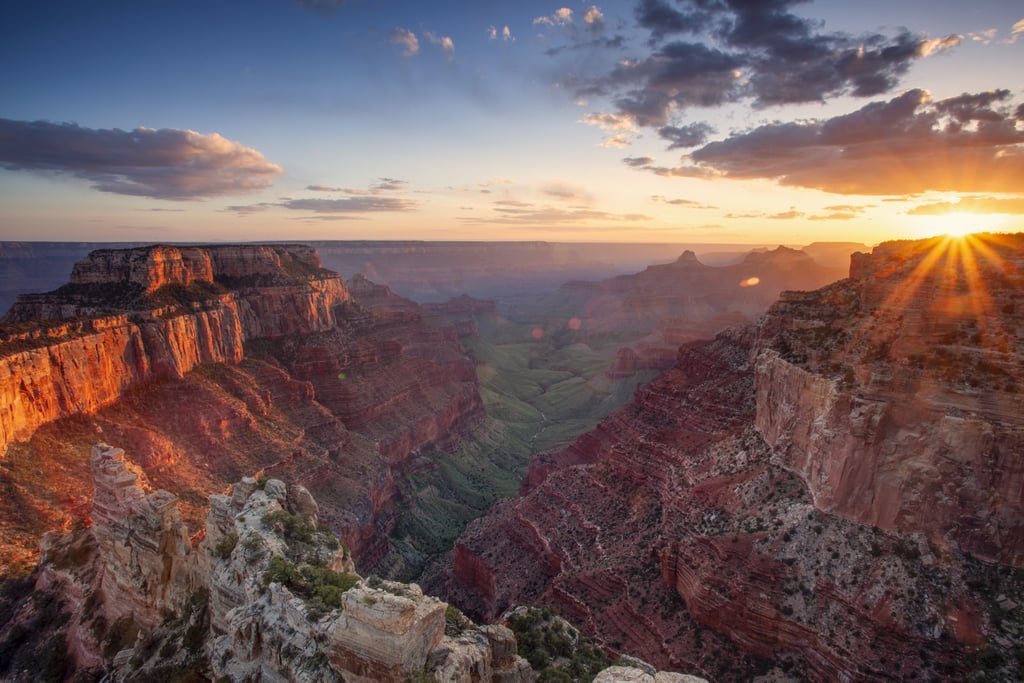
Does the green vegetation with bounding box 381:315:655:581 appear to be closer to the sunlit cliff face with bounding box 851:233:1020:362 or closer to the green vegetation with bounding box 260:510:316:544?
the green vegetation with bounding box 260:510:316:544

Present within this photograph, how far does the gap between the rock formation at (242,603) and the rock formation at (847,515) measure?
50.5 feet

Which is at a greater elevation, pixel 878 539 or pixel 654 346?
pixel 878 539

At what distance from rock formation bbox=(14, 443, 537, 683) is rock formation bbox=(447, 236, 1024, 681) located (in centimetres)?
1539

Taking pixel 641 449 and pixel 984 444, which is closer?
pixel 984 444

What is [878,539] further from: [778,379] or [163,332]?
[163,332]

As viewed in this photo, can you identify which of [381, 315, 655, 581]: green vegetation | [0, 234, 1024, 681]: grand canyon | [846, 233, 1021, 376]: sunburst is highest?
[846, 233, 1021, 376]: sunburst

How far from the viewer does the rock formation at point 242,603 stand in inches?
621

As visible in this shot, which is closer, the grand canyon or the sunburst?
the grand canyon

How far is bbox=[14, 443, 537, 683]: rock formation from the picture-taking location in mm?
15781

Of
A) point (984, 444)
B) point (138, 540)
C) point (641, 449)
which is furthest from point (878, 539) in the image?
point (138, 540)

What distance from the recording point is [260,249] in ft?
253

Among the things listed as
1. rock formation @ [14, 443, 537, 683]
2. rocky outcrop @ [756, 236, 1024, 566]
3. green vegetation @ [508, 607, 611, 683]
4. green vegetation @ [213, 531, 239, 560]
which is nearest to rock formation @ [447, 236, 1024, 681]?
rocky outcrop @ [756, 236, 1024, 566]

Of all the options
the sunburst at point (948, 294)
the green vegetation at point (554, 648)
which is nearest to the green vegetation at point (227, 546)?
the green vegetation at point (554, 648)

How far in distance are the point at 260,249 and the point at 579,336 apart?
12593 centimetres
